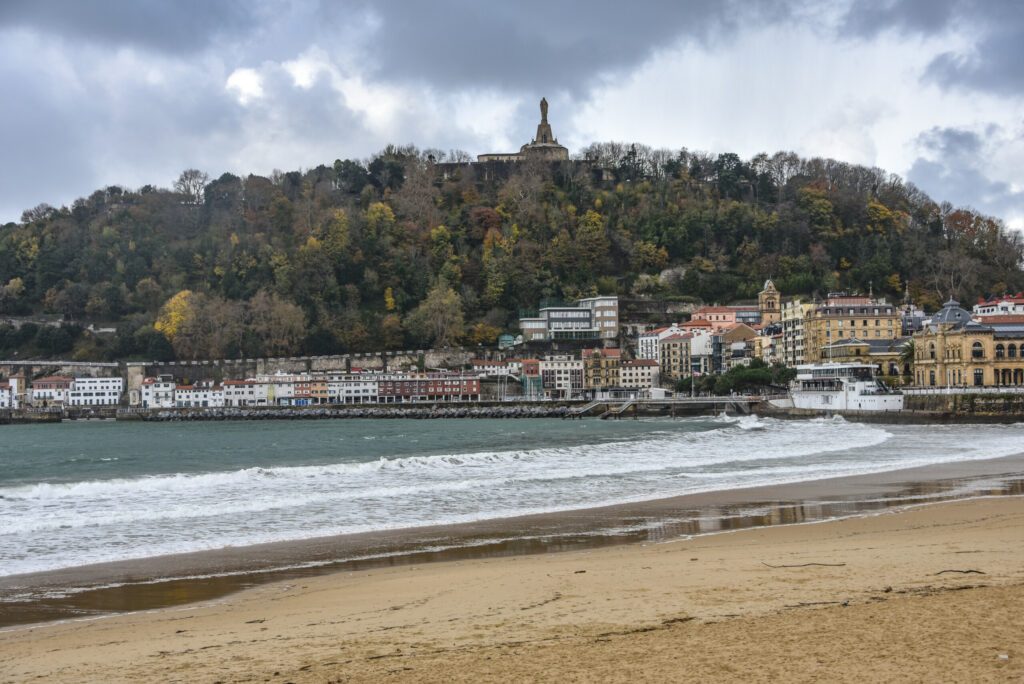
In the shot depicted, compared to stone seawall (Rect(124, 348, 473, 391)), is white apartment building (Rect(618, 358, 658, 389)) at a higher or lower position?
lower

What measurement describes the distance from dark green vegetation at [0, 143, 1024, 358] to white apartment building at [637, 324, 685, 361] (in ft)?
32.8

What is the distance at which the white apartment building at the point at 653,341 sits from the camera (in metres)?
89.3

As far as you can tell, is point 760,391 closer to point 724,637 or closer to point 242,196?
point 724,637

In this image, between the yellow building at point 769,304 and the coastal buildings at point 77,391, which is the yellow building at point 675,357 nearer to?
the yellow building at point 769,304

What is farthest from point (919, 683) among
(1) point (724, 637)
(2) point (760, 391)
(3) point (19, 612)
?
(2) point (760, 391)

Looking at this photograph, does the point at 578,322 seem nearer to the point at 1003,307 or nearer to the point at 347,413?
the point at 347,413

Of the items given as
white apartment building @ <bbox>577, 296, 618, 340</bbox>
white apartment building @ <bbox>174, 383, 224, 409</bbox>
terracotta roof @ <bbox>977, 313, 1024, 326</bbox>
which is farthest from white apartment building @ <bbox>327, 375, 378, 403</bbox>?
terracotta roof @ <bbox>977, 313, 1024, 326</bbox>

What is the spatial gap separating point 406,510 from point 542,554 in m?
5.50

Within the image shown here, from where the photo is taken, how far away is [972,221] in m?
107

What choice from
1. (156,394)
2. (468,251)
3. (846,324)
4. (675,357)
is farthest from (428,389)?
(846,324)

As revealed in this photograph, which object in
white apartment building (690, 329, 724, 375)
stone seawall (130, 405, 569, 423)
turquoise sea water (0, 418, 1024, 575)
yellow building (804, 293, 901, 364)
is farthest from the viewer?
white apartment building (690, 329, 724, 375)

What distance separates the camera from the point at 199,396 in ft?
289

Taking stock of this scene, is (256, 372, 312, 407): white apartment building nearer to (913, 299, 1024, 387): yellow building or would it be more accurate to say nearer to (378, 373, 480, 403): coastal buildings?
(378, 373, 480, 403): coastal buildings

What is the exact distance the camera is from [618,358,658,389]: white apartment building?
86.1 metres
